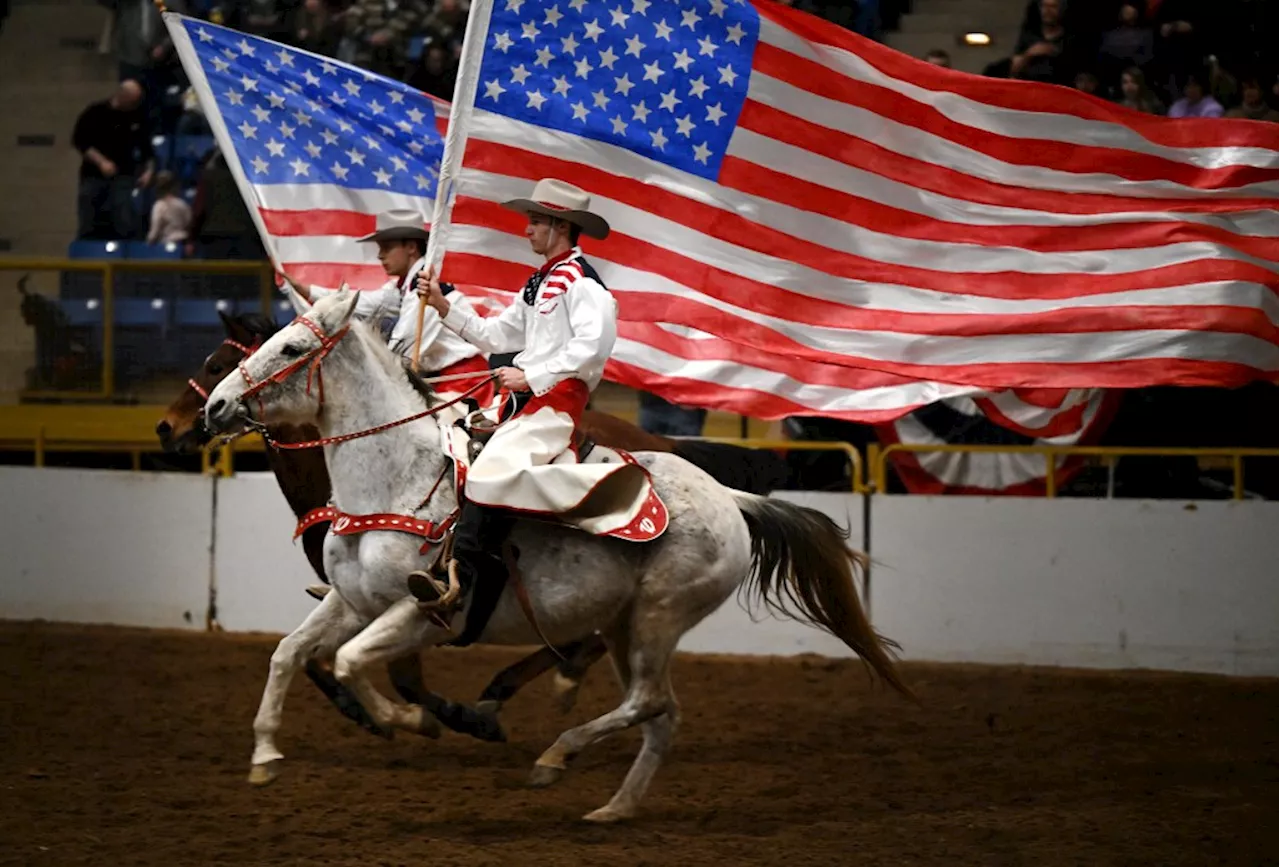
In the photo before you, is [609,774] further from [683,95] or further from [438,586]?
[683,95]

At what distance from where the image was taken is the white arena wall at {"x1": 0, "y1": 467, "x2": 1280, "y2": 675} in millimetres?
9578

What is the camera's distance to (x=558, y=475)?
602 centimetres

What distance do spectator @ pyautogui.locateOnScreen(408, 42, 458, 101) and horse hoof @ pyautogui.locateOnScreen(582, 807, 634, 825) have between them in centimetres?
789

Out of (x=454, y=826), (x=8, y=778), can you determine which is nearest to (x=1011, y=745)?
(x=454, y=826)

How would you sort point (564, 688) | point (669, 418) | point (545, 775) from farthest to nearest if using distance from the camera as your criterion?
point (669, 418), point (564, 688), point (545, 775)

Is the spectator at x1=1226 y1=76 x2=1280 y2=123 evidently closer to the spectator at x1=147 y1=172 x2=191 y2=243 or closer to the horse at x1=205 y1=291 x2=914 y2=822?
the horse at x1=205 y1=291 x2=914 y2=822

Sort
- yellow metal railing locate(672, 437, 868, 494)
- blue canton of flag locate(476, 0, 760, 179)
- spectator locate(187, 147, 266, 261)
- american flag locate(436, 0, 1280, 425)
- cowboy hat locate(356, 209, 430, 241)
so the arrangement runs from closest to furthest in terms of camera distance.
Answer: blue canton of flag locate(476, 0, 760, 179) < american flag locate(436, 0, 1280, 425) < cowboy hat locate(356, 209, 430, 241) < yellow metal railing locate(672, 437, 868, 494) < spectator locate(187, 147, 266, 261)

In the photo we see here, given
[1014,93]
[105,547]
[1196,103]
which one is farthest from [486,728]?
[1196,103]

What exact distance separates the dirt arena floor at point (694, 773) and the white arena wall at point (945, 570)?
0.27m

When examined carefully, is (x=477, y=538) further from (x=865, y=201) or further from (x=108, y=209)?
(x=108, y=209)

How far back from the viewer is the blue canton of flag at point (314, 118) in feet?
29.7

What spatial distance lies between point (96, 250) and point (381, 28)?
9.86 ft

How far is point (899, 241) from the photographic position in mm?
7602

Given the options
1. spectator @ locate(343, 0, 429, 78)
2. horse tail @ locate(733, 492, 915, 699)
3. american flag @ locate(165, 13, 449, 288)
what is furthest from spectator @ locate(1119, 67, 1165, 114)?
spectator @ locate(343, 0, 429, 78)
